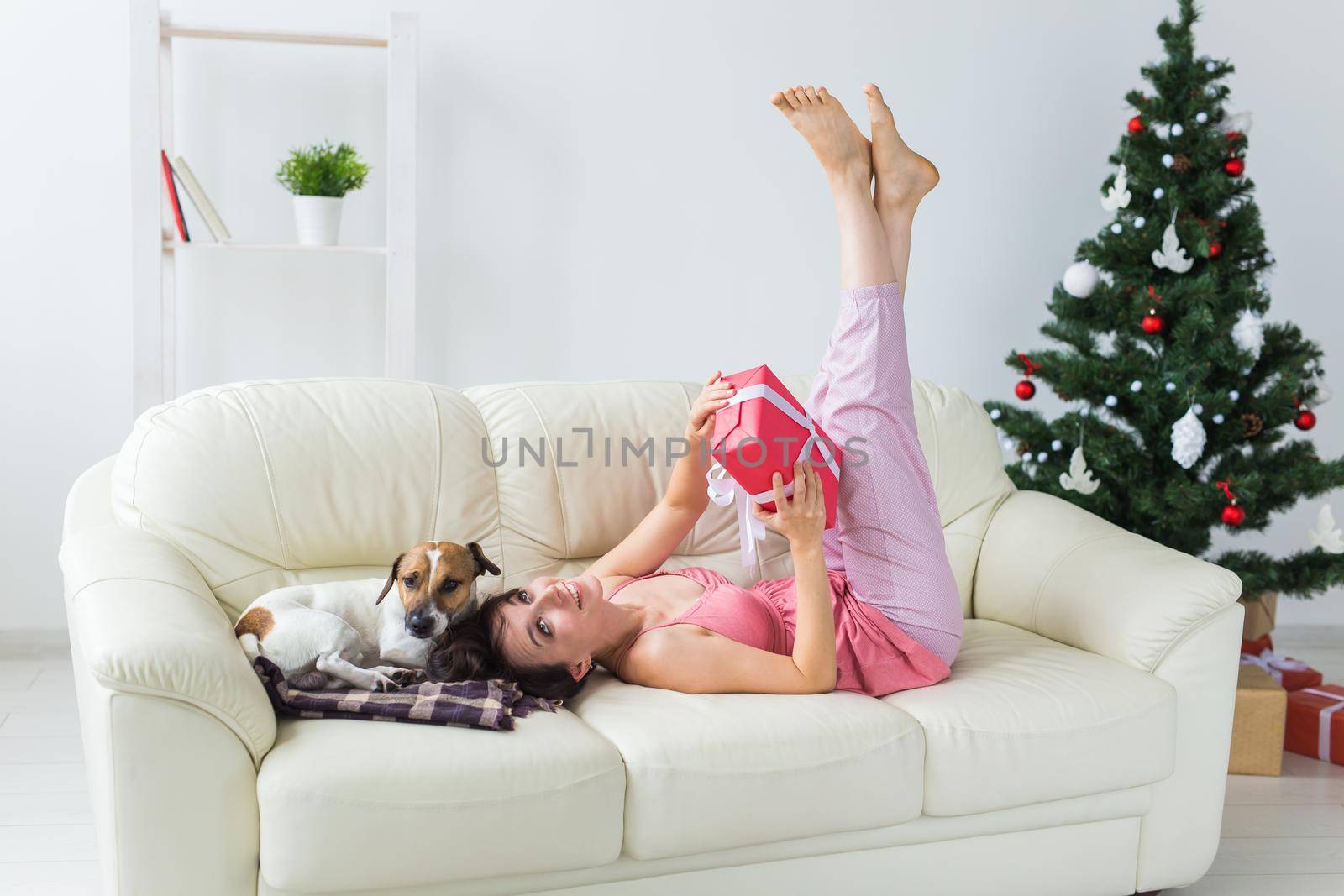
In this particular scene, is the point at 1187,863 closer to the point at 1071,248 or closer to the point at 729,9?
the point at 1071,248

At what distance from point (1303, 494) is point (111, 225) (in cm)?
327

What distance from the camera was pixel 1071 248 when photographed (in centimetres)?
366

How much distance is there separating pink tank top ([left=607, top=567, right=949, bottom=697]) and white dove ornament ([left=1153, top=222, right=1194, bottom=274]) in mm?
1461


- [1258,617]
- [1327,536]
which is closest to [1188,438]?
[1327,536]

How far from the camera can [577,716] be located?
→ 183 centimetres

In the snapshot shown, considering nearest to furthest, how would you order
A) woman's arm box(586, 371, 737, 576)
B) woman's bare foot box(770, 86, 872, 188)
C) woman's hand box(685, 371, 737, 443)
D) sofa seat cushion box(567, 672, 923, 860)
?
1. sofa seat cushion box(567, 672, 923, 860)
2. woman's hand box(685, 371, 737, 443)
3. woman's bare foot box(770, 86, 872, 188)
4. woman's arm box(586, 371, 737, 576)

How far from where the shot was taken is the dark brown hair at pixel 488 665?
1849mm

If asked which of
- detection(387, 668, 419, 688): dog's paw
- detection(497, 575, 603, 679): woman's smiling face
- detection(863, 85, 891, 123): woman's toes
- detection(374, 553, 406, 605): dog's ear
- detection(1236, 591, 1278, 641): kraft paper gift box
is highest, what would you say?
detection(863, 85, 891, 123): woman's toes

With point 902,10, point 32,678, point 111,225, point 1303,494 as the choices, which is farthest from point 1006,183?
point 32,678

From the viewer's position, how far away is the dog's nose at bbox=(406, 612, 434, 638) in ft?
6.06

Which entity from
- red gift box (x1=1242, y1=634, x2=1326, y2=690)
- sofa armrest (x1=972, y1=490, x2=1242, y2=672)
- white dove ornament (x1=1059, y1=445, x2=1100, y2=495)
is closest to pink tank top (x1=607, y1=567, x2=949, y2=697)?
sofa armrest (x1=972, y1=490, x2=1242, y2=672)

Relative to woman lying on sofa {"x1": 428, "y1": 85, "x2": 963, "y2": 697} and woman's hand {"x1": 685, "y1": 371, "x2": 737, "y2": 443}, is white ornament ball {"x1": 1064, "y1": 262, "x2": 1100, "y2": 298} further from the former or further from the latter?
woman's hand {"x1": 685, "y1": 371, "x2": 737, "y2": 443}

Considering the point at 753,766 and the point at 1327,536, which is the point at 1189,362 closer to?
the point at 1327,536

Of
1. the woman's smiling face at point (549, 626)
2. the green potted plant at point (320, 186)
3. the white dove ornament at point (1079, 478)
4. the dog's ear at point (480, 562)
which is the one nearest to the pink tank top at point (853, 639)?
the woman's smiling face at point (549, 626)
